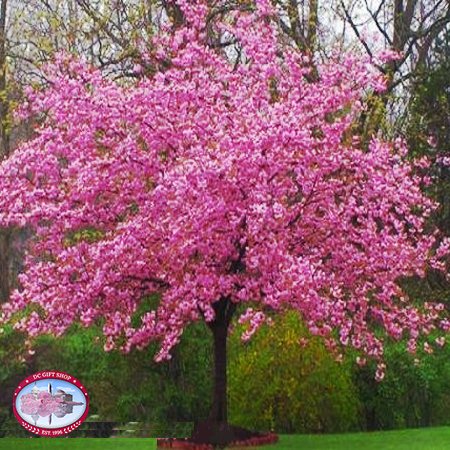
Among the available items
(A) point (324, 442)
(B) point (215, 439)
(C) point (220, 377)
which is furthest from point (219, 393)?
(A) point (324, 442)

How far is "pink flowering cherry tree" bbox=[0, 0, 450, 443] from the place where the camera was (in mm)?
11867

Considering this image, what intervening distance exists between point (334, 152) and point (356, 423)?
225 inches

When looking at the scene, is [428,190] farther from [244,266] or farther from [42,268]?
[42,268]

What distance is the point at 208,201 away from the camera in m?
11.7

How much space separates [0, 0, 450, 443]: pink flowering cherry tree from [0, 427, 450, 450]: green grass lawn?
118cm

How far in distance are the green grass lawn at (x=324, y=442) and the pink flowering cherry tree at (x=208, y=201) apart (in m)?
1.18

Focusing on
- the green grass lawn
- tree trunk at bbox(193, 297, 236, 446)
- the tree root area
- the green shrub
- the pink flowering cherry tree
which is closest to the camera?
the pink flowering cherry tree

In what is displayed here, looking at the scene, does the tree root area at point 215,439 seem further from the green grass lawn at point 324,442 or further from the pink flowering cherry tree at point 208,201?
the green grass lawn at point 324,442

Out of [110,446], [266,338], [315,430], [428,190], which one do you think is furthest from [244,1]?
[110,446]

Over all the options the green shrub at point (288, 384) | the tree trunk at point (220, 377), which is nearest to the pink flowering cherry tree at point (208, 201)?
the tree trunk at point (220, 377)

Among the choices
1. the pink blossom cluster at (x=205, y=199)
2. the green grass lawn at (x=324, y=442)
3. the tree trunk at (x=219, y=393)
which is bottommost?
the green grass lawn at (x=324, y=442)

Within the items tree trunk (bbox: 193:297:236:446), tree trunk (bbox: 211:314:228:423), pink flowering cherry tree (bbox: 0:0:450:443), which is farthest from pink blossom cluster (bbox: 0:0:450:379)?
tree trunk (bbox: 211:314:228:423)

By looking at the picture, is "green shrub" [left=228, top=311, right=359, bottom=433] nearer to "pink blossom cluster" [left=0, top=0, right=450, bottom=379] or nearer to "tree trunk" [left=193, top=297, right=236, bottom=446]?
"pink blossom cluster" [left=0, top=0, right=450, bottom=379]

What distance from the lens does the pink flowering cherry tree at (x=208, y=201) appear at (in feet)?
38.9
